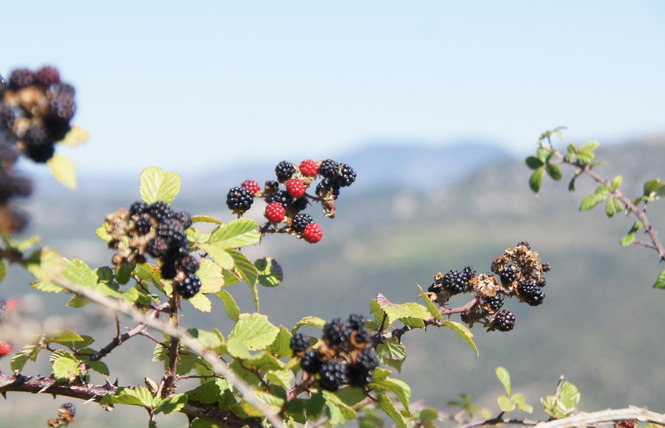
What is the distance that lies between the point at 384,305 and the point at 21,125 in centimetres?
207

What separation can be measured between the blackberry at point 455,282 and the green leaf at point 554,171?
1736 mm

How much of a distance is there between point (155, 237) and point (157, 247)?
72 millimetres

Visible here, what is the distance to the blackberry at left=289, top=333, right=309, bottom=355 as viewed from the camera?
2885mm

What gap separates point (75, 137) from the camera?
248 centimetres

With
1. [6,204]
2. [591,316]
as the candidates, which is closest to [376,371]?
[6,204]

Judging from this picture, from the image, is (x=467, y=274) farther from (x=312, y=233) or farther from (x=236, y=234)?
(x=236, y=234)

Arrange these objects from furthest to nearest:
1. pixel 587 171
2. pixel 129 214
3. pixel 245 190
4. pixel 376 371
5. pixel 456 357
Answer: pixel 456 357 → pixel 587 171 → pixel 245 190 → pixel 376 371 → pixel 129 214

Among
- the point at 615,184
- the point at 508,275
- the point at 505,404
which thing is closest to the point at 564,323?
the point at 505,404

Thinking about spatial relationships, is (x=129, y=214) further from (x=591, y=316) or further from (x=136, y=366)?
(x=591, y=316)

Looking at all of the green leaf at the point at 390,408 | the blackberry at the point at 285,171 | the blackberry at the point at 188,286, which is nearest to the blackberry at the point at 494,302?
the green leaf at the point at 390,408

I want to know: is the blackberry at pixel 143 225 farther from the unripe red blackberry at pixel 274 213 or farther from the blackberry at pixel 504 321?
the blackberry at pixel 504 321

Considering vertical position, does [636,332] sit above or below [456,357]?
above

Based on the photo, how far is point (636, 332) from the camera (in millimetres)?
126812

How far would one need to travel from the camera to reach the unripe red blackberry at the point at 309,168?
4.05 metres
